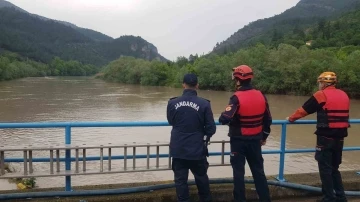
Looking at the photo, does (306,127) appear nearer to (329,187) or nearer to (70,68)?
(329,187)

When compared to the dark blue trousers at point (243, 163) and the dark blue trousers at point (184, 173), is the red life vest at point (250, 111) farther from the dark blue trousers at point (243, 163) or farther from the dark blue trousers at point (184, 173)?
the dark blue trousers at point (184, 173)

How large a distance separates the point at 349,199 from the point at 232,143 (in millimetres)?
1860

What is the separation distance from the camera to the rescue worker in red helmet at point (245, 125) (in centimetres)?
394

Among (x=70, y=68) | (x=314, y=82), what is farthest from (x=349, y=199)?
(x=70, y=68)

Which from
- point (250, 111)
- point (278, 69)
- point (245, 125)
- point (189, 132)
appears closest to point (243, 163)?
point (245, 125)

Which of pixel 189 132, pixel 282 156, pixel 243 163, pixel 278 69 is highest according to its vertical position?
pixel 278 69

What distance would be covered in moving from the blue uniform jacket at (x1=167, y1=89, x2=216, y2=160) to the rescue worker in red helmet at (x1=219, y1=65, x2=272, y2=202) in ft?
0.72

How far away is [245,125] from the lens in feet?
13.0

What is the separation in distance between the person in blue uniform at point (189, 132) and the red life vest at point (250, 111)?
34 centimetres

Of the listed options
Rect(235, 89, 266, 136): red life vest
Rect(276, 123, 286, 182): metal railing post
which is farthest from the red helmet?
Rect(276, 123, 286, 182): metal railing post

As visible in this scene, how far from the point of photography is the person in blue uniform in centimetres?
377

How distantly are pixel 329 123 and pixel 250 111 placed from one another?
947mm

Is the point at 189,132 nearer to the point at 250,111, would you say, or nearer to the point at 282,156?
the point at 250,111

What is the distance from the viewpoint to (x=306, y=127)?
21750 millimetres
